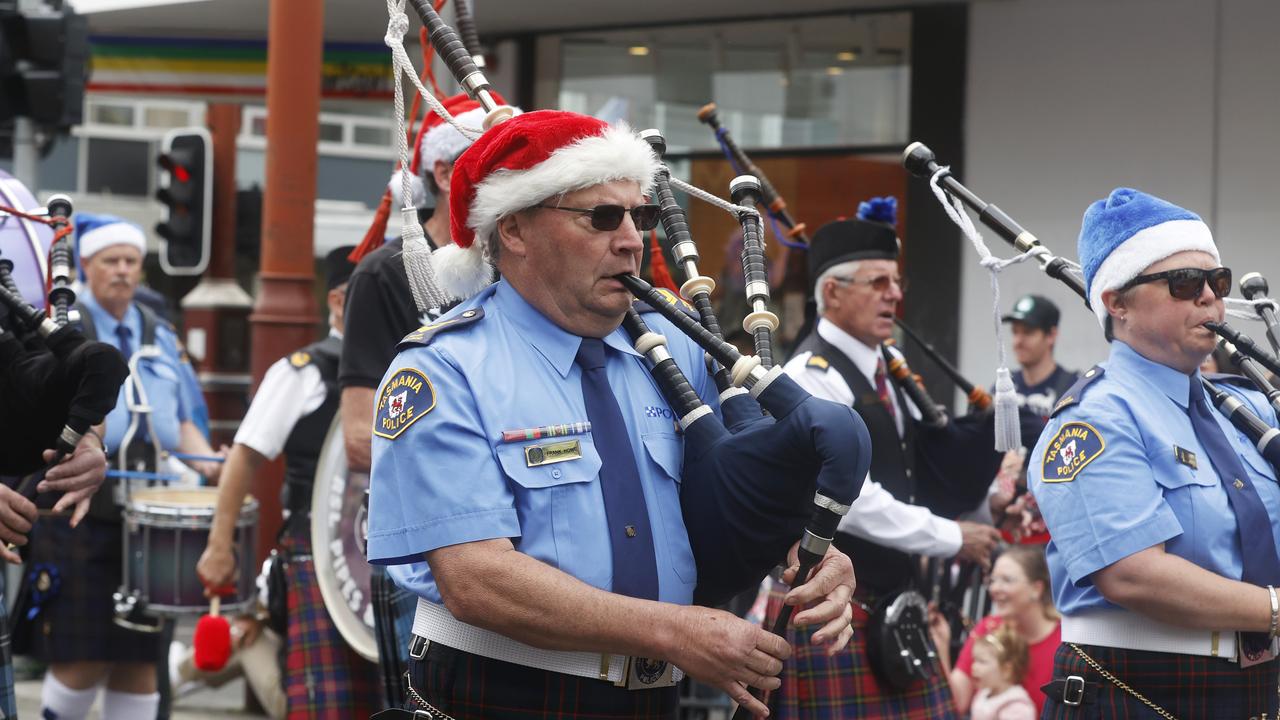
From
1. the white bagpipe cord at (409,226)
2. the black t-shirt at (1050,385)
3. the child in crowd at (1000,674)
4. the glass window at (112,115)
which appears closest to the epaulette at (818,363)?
the white bagpipe cord at (409,226)

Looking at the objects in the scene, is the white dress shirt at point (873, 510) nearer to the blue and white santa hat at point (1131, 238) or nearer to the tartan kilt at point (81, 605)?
the blue and white santa hat at point (1131, 238)

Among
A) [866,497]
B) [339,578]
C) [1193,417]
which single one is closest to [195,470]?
[339,578]

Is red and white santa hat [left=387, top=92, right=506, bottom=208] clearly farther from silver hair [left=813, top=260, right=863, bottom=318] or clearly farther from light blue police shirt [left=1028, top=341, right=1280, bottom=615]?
light blue police shirt [left=1028, top=341, right=1280, bottom=615]

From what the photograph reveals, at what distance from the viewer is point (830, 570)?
2.23m

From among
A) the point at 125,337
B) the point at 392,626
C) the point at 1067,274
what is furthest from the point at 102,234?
the point at 1067,274

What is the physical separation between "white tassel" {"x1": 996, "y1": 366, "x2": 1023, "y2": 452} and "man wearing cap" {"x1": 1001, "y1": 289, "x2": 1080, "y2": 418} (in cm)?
339

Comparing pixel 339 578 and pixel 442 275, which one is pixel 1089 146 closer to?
pixel 339 578

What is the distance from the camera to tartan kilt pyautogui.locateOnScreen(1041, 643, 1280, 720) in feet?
9.46

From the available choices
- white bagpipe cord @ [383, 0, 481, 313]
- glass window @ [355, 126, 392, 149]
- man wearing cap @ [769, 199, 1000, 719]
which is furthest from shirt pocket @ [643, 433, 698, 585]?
glass window @ [355, 126, 392, 149]

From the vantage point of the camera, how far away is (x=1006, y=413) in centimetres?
341

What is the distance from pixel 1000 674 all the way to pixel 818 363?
154 centimetres

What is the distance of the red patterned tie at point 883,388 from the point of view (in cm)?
418

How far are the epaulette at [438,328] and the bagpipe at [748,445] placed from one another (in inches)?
9.2

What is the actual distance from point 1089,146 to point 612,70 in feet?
9.49
